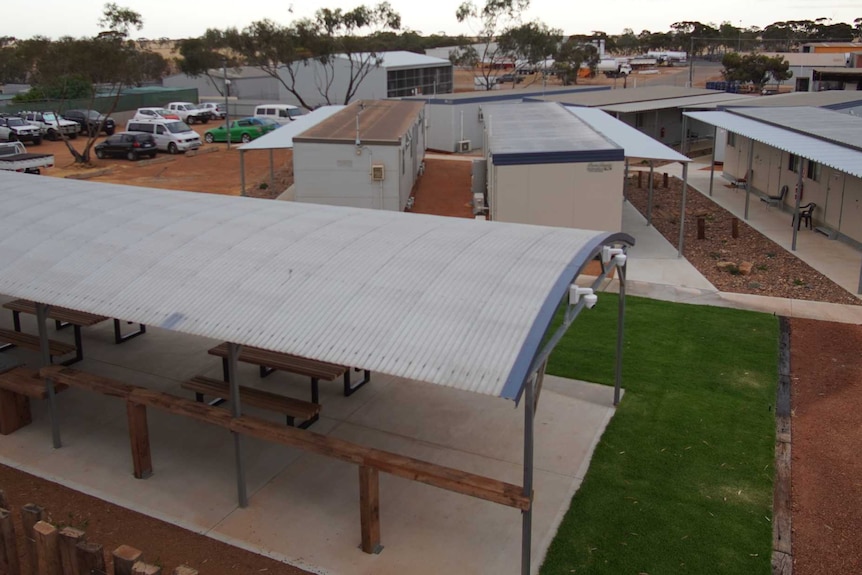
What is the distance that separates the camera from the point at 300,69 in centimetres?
6262

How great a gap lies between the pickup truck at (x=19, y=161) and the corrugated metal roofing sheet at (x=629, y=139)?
20.2 meters

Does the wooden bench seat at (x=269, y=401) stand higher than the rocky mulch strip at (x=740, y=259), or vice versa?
the wooden bench seat at (x=269, y=401)

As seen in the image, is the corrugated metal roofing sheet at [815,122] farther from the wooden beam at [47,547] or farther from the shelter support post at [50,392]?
the wooden beam at [47,547]

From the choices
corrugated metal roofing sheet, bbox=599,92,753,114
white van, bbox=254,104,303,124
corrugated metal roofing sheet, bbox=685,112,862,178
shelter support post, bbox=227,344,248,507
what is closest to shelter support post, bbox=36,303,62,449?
shelter support post, bbox=227,344,248,507

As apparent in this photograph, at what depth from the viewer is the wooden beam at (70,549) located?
18.5 ft

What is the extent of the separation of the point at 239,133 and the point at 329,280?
36654mm

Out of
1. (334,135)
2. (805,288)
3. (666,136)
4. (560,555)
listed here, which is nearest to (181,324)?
(560,555)

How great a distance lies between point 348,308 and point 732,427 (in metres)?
5.48

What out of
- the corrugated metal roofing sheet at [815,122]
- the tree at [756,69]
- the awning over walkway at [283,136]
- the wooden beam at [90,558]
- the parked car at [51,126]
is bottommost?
the wooden beam at [90,558]

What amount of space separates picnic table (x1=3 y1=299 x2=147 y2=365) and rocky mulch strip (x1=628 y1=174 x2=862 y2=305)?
1150 centimetres

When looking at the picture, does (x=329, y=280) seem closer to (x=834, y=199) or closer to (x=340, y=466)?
(x=340, y=466)

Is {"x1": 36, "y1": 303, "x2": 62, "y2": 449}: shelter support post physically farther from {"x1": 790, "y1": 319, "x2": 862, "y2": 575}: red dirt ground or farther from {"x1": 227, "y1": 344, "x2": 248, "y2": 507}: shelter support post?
{"x1": 790, "y1": 319, "x2": 862, "y2": 575}: red dirt ground

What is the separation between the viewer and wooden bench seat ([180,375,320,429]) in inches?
368

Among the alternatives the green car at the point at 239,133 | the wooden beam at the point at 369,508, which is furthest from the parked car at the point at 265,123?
the wooden beam at the point at 369,508
